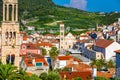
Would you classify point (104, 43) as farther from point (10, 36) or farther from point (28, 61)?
point (10, 36)

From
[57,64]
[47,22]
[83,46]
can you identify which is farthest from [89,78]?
[47,22]

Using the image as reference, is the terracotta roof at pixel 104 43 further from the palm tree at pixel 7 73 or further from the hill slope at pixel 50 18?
the hill slope at pixel 50 18

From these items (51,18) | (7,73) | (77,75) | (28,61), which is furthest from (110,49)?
(51,18)

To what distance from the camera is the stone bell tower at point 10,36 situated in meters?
30.7

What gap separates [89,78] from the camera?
3794cm

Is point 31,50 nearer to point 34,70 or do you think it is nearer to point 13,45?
point 34,70

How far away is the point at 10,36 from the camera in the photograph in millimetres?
31031

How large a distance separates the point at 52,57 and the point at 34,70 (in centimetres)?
1105

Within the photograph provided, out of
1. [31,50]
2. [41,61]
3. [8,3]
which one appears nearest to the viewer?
[8,3]

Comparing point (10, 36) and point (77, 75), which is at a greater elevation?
point (10, 36)

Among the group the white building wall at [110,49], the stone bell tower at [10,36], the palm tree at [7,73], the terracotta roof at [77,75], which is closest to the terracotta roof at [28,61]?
the terracotta roof at [77,75]

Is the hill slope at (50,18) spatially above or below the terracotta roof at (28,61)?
above

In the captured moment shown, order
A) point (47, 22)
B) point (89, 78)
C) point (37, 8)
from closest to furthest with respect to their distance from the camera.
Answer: point (89, 78) < point (47, 22) < point (37, 8)

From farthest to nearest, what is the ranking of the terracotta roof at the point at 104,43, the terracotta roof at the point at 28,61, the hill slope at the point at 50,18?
the hill slope at the point at 50,18
the terracotta roof at the point at 104,43
the terracotta roof at the point at 28,61
